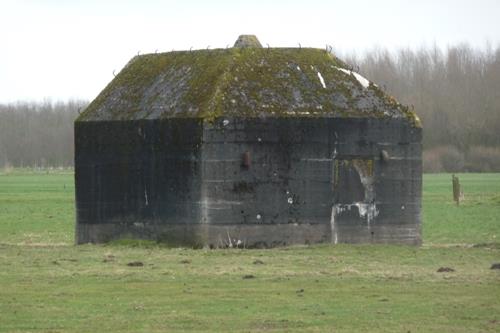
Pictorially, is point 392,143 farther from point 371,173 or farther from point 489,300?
point 489,300

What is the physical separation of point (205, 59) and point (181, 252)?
15.0 ft

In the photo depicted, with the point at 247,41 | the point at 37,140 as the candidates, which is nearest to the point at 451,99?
the point at 37,140

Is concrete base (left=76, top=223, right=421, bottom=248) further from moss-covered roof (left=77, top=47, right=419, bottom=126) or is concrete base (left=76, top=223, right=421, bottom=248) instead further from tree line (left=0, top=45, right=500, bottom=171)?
tree line (left=0, top=45, right=500, bottom=171)

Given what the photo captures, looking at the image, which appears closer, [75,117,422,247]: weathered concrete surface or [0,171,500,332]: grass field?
[0,171,500,332]: grass field

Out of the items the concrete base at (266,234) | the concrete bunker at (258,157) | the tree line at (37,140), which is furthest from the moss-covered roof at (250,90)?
the tree line at (37,140)

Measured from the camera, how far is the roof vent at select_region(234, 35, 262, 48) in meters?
30.6

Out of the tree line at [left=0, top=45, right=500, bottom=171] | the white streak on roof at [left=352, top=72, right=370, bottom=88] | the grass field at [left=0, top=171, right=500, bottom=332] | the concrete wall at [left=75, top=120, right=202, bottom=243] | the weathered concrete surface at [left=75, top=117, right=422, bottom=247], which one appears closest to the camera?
the grass field at [left=0, top=171, right=500, bottom=332]

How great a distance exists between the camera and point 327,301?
64.4ft

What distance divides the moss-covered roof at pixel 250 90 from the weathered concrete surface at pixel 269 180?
242mm

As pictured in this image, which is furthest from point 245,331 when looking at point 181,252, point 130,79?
point 130,79

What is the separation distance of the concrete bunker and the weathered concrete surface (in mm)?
19

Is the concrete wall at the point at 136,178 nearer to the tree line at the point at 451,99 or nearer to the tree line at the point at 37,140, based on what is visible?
the tree line at the point at 451,99

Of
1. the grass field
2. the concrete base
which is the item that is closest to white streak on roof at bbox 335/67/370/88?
the concrete base

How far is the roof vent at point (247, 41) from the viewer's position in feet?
100
